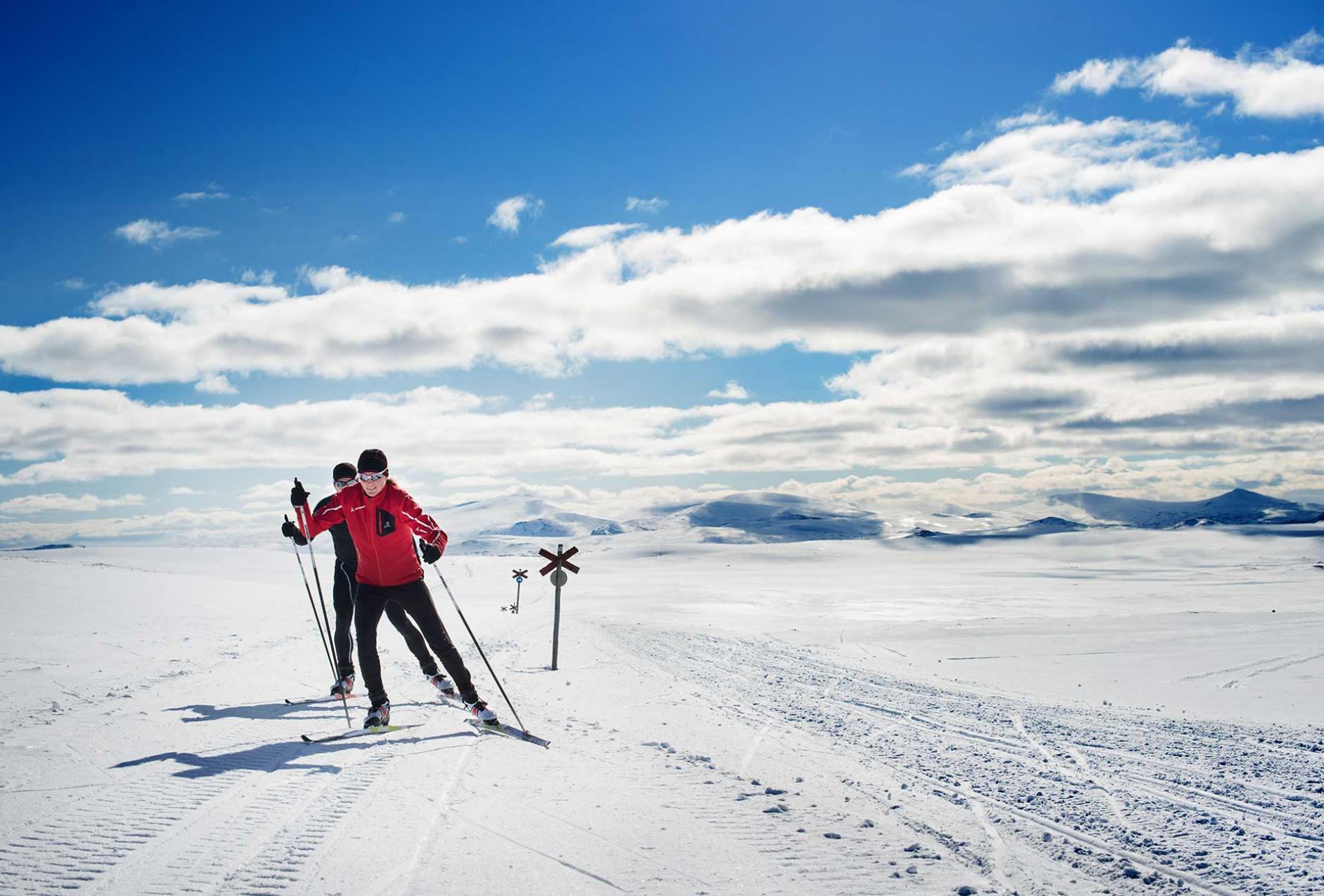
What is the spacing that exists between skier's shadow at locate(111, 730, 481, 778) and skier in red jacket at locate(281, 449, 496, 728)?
598mm

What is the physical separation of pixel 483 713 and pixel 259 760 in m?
1.85

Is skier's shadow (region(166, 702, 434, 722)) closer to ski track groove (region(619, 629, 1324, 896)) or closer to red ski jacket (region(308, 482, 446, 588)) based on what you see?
red ski jacket (region(308, 482, 446, 588))

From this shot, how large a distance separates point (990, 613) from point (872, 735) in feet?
72.8

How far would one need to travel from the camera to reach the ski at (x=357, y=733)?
245 inches

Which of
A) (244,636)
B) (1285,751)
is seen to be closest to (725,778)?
(1285,751)

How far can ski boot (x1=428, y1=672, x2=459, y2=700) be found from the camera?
7.09 metres

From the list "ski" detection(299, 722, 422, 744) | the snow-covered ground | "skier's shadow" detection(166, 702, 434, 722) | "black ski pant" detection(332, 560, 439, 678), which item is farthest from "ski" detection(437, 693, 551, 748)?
"skier's shadow" detection(166, 702, 434, 722)

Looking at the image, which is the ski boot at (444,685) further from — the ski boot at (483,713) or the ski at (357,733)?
the ski at (357,733)

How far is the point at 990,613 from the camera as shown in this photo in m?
27.4

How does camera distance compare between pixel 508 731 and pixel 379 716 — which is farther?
pixel 508 731

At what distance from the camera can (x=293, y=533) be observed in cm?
716

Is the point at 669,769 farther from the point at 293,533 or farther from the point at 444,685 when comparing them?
the point at 293,533

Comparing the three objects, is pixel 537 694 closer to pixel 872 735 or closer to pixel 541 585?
pixel 872 735

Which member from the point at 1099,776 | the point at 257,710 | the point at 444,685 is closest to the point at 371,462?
the point at 444,685
